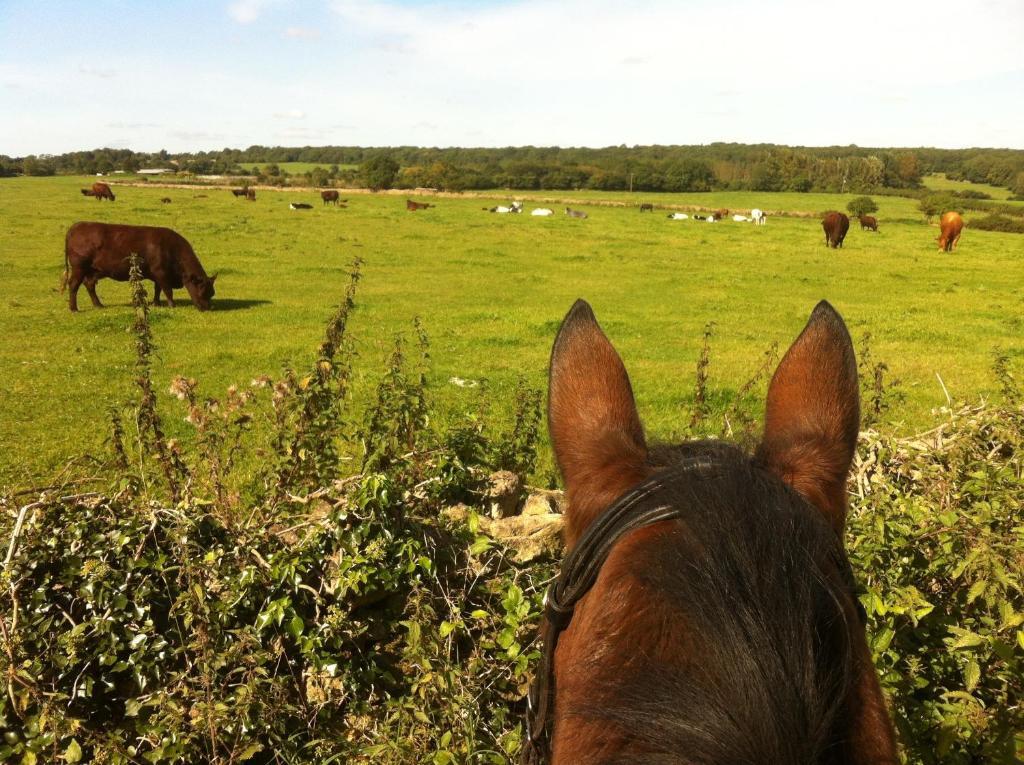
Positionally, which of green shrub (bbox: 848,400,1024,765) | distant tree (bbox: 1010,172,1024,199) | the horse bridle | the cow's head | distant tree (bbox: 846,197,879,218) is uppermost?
distant tree (bbox: 1010,172,1024,199)

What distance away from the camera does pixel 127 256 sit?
48.9 ft

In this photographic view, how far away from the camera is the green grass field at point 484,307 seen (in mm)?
9648

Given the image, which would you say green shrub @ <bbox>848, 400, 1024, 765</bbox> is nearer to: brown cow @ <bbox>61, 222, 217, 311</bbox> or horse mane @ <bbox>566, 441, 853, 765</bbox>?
horse mane @ <bbox>566, 441, 853, 765</bbox>

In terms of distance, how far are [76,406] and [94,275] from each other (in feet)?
24.7

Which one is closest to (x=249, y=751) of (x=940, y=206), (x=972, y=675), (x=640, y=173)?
(x=972, y=675)

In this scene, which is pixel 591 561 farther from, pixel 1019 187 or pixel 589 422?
pixel 1019 187

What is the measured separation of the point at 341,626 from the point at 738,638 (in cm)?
241

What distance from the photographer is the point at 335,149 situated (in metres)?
169

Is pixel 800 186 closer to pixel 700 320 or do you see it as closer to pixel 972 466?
pixel 700 320

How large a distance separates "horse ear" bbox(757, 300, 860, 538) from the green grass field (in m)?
3.41

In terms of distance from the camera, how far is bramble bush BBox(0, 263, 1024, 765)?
2.62 meters

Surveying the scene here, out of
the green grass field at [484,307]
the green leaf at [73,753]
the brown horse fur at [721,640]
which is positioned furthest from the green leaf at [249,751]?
the green grass field at [484,307]

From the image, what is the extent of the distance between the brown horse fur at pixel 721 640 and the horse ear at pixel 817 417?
0.10 feet

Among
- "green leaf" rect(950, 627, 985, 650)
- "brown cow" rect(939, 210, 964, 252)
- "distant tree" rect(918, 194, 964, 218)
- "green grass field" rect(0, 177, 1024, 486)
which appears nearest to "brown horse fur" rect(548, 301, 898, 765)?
"green leaf" rect(950, 627, 985, 650)
